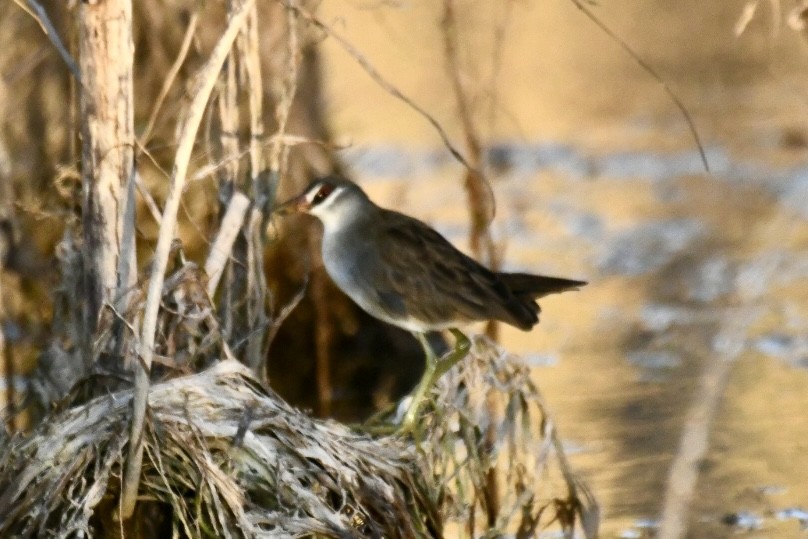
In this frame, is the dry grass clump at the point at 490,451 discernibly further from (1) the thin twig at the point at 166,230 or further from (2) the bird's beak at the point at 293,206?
(1) the thin twig at the point at 166,230

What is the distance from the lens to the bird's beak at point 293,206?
183 inches

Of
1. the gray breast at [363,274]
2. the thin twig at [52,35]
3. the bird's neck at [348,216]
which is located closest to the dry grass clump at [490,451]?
the gray breast at [363,274]

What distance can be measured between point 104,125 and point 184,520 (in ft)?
3.64

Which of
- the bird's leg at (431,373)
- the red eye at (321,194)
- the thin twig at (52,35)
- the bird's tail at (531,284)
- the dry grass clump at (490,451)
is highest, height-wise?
the thin twig at (52,35)

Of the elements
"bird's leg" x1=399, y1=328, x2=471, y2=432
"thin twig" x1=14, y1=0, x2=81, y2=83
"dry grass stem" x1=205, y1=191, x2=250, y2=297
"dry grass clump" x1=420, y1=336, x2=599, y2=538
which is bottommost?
"dry grass clump" x1=420, y1=336, x2=599, y2=538

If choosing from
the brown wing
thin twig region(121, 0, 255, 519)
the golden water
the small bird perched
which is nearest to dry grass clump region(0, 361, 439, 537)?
thin twig region(121, 0, 255, 519)

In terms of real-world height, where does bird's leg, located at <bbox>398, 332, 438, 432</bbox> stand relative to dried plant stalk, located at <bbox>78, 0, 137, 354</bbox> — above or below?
below

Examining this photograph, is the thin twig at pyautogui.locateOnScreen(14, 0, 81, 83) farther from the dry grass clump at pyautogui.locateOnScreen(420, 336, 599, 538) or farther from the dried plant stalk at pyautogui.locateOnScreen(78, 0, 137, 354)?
A: the dry grass clump at pyautogui.locateOnScreen(420, 336, 599, 538)

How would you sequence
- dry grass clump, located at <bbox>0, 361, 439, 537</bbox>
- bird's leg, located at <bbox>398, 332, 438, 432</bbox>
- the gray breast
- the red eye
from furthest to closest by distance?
the red eye < the gray breast < bird's leg, located at <bbox>398, 332, 438, 432</bbox> < dry grass clump, located at <bbox>0, 361, 439, 537</bbox>

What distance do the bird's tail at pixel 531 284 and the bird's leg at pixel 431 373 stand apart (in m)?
0.23

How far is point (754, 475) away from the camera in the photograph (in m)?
5.28

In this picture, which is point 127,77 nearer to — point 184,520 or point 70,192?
point 70,192

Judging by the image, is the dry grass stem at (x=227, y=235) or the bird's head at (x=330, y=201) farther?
the bird's head at (x=330, y=201)

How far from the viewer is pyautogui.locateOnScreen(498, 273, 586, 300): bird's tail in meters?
4.62
